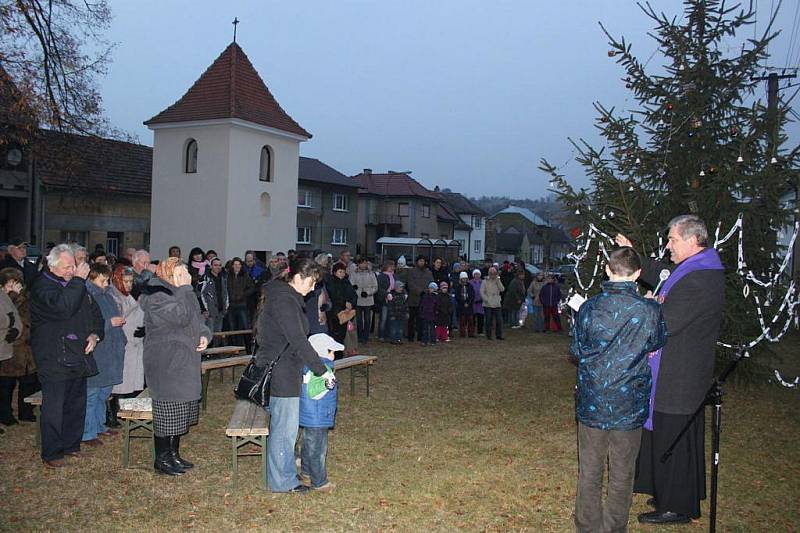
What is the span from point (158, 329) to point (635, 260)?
3904mm

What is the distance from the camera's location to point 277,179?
27109 millimetres

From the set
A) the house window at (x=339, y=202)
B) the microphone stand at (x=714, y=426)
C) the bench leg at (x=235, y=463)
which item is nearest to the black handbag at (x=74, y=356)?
the bench leg at (x=235, y=463)

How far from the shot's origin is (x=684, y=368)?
Result: 5.03 meters

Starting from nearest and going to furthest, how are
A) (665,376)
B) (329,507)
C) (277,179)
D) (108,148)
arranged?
(665,376), (329,507), (108,148), (277,179)

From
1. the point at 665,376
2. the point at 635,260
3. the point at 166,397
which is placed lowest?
the point at 166,397

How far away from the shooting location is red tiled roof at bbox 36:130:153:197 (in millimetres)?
18406

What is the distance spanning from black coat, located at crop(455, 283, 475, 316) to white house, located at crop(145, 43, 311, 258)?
36.2ft

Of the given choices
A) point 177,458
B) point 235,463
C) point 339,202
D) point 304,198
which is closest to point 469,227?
point 339,202

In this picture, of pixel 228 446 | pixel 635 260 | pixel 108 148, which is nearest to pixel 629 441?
pixel 635 260

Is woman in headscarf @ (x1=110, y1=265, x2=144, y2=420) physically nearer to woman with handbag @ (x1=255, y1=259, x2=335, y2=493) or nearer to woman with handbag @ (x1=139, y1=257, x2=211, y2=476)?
woman with handbag @ (x1=139, y1=257, x2=211, y2=476)

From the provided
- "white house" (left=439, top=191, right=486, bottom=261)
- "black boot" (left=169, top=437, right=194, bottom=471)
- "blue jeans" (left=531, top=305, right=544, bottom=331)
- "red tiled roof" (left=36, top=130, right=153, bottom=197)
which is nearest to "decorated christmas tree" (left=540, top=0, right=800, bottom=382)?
"black boot" (left=169, top=437, right=194, bottom=471)

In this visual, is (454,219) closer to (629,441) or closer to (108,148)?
(108,148)

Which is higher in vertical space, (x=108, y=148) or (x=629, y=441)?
(x=108, y=148)

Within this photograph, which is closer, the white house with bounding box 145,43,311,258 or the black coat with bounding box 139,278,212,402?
the black coat with bounding box 139,278,212,402
